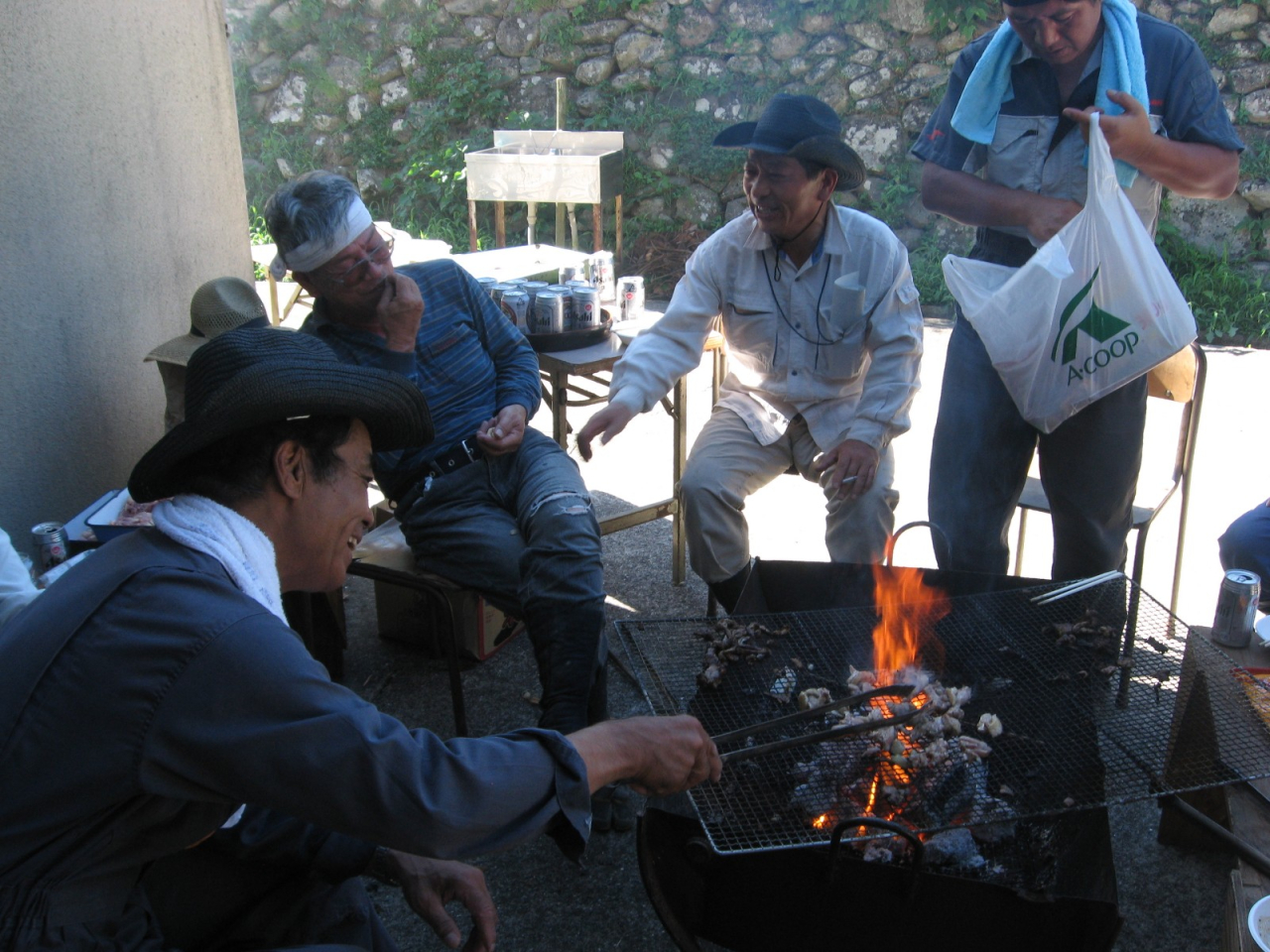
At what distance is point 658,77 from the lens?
388 inches

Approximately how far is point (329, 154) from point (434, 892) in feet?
33.8

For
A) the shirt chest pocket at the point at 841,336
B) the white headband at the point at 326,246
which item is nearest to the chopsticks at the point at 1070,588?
the shirt chest pocket at the point at 841,336

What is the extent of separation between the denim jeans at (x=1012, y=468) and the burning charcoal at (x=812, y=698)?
881mm

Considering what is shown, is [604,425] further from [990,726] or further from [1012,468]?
[990,726]

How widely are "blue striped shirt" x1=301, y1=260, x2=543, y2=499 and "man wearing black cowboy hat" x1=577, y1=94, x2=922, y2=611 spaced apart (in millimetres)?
406

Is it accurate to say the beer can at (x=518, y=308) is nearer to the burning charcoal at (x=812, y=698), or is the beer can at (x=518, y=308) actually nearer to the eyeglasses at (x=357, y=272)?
the eyeglasses at (x=357, y=272)

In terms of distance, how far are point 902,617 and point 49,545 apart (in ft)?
7.74

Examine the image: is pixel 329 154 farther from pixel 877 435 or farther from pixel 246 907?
pixel 246 907

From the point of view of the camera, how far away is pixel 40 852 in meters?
1.36

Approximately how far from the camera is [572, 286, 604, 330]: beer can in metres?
3.92

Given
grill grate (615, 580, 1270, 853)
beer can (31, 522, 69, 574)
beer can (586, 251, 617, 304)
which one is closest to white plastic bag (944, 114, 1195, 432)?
grill grate (615, 580, 1270, 853)

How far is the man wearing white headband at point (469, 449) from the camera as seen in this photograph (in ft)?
9.50

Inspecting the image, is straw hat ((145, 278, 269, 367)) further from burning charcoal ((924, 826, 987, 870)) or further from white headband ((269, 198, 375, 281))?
burning charcoal ((924, 826, 987, 870))

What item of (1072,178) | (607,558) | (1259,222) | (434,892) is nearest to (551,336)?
(607,558)
